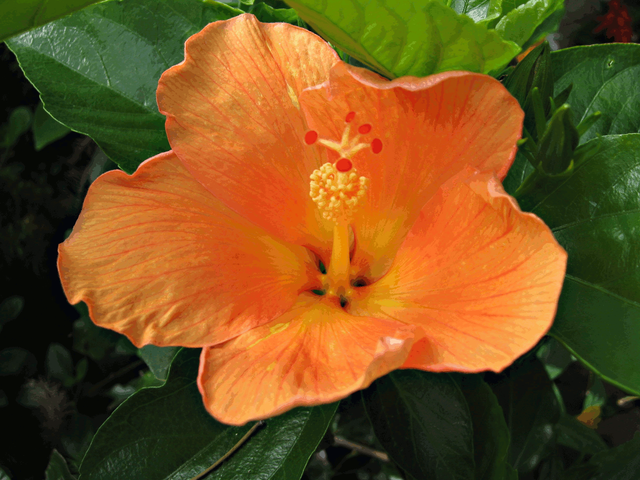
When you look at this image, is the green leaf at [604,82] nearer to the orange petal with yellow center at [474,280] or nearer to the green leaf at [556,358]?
the orange petal with yellow center at [474,280]

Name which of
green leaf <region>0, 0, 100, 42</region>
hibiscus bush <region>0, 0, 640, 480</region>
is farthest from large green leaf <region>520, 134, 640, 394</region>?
green leaf <region>0, 0, 100, 42</region>

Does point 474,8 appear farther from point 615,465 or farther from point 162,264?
point 615,465

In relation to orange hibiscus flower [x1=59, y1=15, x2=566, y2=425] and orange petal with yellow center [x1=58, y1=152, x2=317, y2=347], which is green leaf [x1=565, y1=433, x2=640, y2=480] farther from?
orange petal with yellow center [x1=58, y1=152, x2=317, y2=347]

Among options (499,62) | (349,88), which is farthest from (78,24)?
(499,62)

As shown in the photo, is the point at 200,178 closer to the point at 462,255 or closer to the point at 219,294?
the point at 219,294

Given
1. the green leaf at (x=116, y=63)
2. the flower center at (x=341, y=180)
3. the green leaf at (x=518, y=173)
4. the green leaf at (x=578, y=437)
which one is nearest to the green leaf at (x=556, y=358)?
the green leaf at (x=578, y=437)

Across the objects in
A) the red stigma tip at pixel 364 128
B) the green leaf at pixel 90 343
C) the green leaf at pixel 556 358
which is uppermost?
the red stigma tip at pixel 364 128

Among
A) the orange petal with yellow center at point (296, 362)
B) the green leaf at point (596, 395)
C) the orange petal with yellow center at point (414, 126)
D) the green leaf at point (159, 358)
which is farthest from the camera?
the green leaf at point (596, 395)
